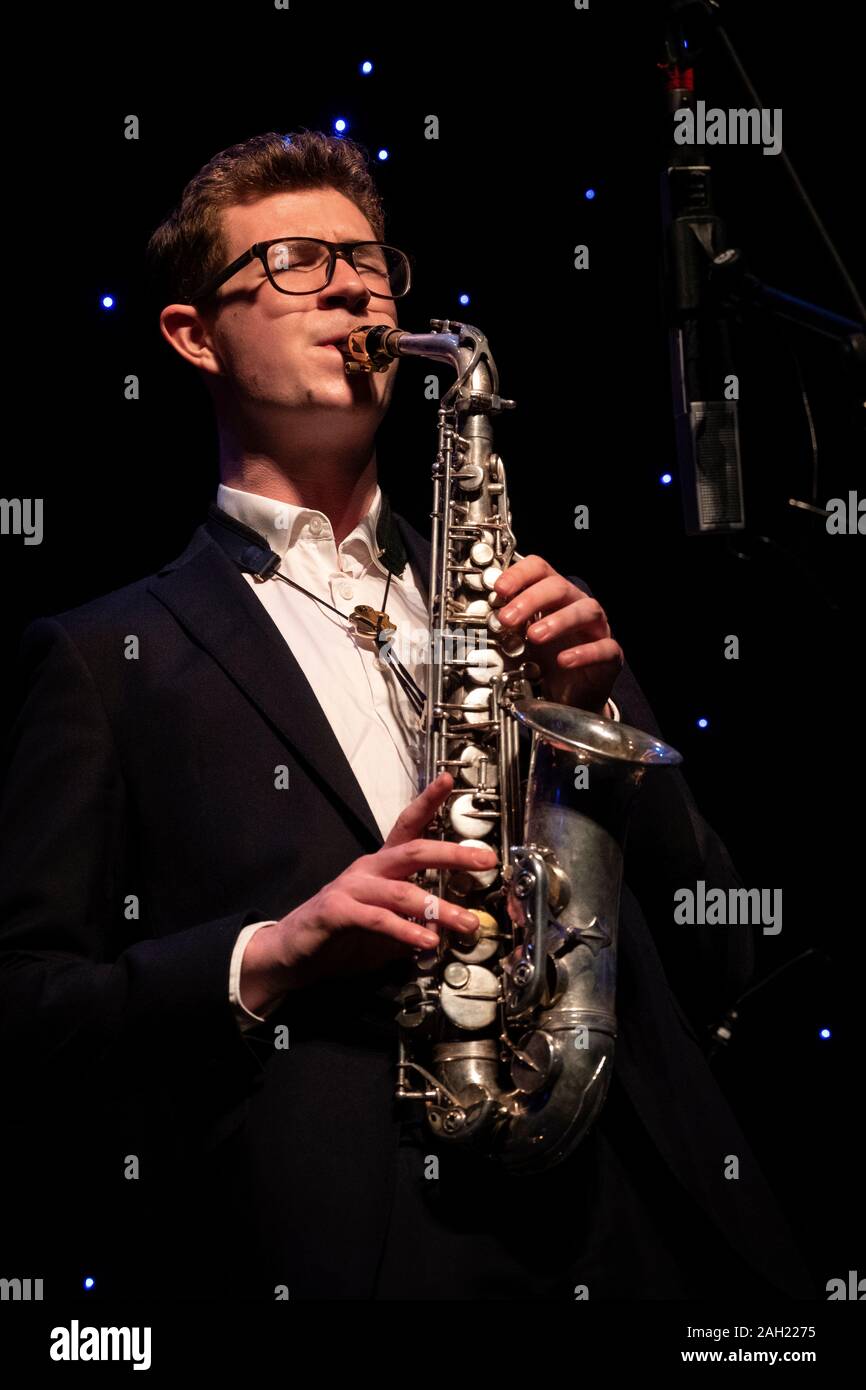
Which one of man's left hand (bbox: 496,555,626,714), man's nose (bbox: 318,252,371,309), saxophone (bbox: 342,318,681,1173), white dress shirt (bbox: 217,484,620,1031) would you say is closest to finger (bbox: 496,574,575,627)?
man's left hand (bbox: 496,555,626,714)

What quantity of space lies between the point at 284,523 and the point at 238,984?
42.3 inches

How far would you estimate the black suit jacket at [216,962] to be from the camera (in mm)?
2211

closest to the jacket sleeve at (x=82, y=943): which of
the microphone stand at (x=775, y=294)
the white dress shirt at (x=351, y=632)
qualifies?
the white dress shirt at (x=351, y=632)

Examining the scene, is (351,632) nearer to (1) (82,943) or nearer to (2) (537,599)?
(2) (537,599)

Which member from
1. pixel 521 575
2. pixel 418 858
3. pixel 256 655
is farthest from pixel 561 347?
pixel 418 858

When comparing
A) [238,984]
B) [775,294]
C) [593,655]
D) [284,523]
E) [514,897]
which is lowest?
[238,984]

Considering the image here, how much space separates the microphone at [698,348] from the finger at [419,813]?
0.55 metres

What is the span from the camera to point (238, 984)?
87.7 inches

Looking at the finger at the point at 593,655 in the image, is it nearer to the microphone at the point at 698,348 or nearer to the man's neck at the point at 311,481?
the microphone at the point at 698,348

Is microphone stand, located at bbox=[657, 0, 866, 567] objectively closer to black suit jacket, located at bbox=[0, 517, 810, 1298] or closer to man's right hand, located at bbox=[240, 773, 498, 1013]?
man's right hand, located at bbox=[240, 773, 498, 1013]

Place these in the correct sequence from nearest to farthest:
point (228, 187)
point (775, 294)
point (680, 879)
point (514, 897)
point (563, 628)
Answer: point (775, 294) < point (514, 897) < point (563, 628) < point (680, 879) < point (228, 187)

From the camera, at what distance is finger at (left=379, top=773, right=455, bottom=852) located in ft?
7.31

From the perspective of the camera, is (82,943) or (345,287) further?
(345,287)

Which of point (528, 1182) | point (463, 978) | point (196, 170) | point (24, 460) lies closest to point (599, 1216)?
point (528, 1182)
